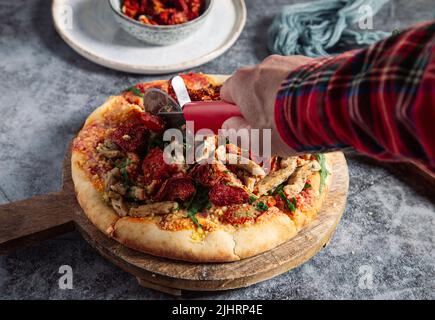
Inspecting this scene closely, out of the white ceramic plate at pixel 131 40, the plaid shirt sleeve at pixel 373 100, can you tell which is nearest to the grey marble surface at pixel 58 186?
the white ceramic plate at pixel 131 40

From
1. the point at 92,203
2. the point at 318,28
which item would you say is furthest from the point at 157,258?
the point at 318,28

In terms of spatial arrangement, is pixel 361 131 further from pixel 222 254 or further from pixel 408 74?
pixel 222 254

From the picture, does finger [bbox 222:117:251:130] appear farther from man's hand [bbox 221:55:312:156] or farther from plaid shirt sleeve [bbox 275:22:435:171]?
plaid shirt sleeve [bbox 275:22:435:171]

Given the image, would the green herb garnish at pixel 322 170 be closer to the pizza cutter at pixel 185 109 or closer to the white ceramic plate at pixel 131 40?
the pizza cutter at pixel 185 109

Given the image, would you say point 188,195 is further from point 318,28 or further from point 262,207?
point 318,28
